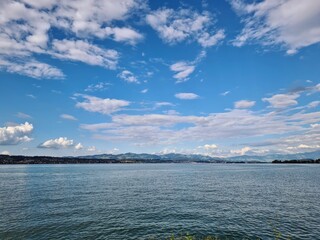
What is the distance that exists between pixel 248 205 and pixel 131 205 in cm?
2853

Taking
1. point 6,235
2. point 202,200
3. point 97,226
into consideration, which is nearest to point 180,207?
point 202,200

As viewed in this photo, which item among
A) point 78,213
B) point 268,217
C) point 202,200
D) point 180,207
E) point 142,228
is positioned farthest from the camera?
point 202,200

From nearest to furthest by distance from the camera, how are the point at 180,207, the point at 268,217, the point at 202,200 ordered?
the point at 268,217
the point at 180,207
the point at 202,200

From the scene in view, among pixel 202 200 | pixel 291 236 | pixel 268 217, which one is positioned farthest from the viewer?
pixel 202 200

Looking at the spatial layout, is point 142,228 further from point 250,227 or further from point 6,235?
point 6,235

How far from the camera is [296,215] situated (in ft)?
165

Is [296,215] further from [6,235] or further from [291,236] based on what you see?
[6,235]

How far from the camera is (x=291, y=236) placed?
37.9 metres

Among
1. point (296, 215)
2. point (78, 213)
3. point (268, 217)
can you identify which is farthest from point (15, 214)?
point (296, 215)

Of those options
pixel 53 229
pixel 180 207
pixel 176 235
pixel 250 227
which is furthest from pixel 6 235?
pixel 250 227

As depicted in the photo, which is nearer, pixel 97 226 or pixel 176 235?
pixel 176 235

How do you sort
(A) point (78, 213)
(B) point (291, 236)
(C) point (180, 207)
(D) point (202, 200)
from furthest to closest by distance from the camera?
(D) point (202, 200)
(C) point (180, 207)
(A) point (78, 213)
(B) point (291, 236)

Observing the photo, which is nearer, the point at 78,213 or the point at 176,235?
the point at 176,235

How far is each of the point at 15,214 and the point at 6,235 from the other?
15057 mm
